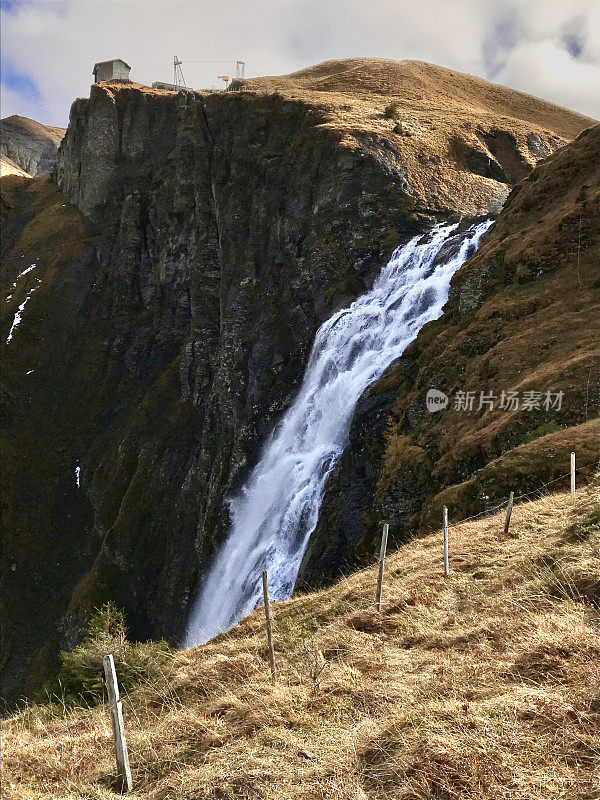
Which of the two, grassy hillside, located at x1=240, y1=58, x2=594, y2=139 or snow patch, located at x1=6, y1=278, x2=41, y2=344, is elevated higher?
grassy hillside, located at x1=240, y1=58, x2=594, y2=139

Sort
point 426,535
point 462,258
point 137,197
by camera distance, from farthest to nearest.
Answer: point 137,197, point 462,258, point 426,535

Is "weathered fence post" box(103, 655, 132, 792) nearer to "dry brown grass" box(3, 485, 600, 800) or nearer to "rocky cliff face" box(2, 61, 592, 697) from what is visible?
"dry brown grass" box(3, 485, 600, 800)

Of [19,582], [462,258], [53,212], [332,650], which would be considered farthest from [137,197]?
[332,650]

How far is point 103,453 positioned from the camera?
6106cm

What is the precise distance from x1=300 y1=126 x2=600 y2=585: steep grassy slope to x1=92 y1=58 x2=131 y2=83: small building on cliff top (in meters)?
74.8

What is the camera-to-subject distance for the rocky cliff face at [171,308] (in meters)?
43.5

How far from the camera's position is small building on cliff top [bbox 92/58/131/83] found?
83.6m

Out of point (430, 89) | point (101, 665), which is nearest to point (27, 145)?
point (430, 89)

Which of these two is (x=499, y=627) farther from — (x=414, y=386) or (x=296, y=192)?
(x=296, y=192)

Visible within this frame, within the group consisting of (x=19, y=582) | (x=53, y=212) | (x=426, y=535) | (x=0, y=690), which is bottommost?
(x=0, y=690)

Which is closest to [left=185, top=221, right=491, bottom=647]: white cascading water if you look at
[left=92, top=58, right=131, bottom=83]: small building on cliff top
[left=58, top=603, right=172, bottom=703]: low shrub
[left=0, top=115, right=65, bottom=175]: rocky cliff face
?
[left=58, top=603, right=172, bottom=703]: low shrub

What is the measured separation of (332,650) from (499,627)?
2717mm

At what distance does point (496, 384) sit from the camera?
2070 cm

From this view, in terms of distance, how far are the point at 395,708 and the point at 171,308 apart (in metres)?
60.9
